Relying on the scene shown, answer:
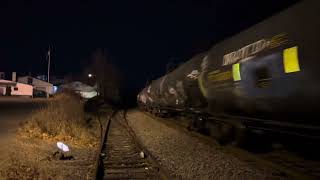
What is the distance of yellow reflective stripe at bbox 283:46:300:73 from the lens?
838 cm

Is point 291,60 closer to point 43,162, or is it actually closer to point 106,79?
point 43,162

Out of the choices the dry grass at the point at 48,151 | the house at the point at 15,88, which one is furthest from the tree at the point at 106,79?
the dry grass at the point at 48,151

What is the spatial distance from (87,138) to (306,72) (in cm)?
1112

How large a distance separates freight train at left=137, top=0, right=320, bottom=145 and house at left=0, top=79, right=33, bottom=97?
88077 mm

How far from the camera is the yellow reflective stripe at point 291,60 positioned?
27.5 feet

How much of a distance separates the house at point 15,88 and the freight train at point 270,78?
3468 inches

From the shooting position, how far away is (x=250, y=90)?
10977 millimetres

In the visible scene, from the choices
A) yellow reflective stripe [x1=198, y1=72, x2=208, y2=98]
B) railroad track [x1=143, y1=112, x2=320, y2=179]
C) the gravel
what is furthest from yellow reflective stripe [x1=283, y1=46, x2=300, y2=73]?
yellow reflective stripe [x1=198, y1=72, x2=208, y2=98]

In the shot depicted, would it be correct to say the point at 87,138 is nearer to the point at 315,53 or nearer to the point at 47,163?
the point at 47,163

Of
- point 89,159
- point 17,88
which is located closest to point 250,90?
point 89,159

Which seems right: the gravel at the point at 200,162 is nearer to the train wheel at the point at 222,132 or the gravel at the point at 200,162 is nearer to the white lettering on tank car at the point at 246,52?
the train wheel at the point at 222,132

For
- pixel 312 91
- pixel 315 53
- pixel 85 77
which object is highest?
pixel 85 77

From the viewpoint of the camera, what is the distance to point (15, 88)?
10069 cm

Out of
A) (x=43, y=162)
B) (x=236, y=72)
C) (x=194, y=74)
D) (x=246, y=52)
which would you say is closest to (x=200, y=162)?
(x=236, y=72)
